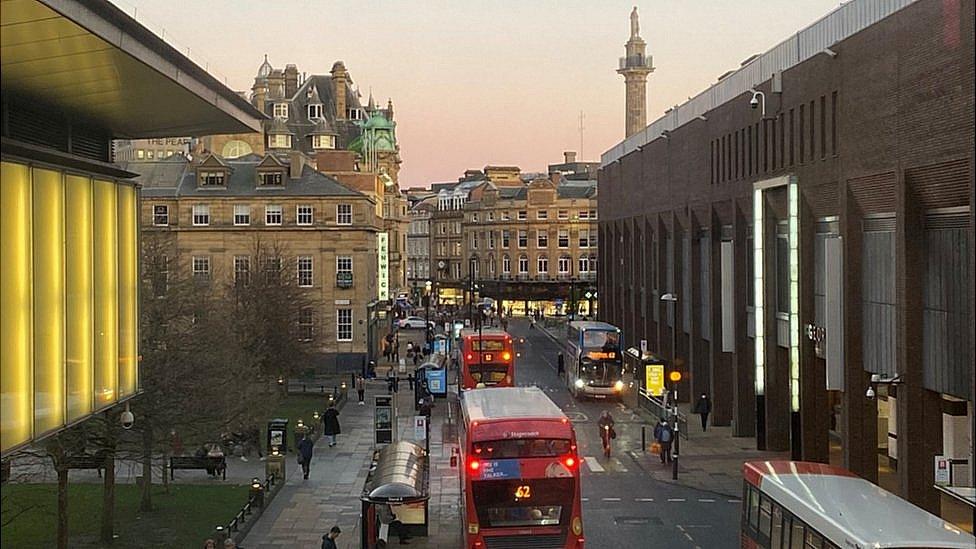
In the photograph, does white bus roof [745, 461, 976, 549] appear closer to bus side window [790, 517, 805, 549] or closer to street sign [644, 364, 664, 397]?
bus side window [790, 517, 805, 549]

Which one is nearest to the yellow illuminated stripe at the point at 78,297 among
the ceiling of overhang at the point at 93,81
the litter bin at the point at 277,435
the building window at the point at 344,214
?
the ceiling of overhang at the point at 93,81

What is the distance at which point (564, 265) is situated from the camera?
431 feet

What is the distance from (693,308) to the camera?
165 feet

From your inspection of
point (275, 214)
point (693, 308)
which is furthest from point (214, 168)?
point (693, 308)

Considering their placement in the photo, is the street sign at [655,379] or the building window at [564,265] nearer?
the street sign at [655,379]

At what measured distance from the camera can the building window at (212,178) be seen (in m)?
71.9

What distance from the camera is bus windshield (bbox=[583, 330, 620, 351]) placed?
174 ft

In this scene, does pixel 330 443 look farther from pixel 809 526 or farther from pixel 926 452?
pixel 809 526

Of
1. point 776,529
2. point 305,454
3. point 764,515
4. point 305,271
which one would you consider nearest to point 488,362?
point 305,454

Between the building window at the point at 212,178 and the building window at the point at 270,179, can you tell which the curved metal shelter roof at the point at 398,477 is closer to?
the building window at the point at 270,179

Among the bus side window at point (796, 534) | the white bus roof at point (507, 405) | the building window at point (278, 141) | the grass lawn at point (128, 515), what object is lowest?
the grass lawn at point (128, 515)

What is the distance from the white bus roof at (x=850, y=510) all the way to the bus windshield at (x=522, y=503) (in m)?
3.42

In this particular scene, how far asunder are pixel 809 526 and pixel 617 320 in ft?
201

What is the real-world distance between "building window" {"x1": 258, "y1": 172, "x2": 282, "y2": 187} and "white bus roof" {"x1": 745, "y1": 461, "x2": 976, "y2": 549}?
53497 mm
